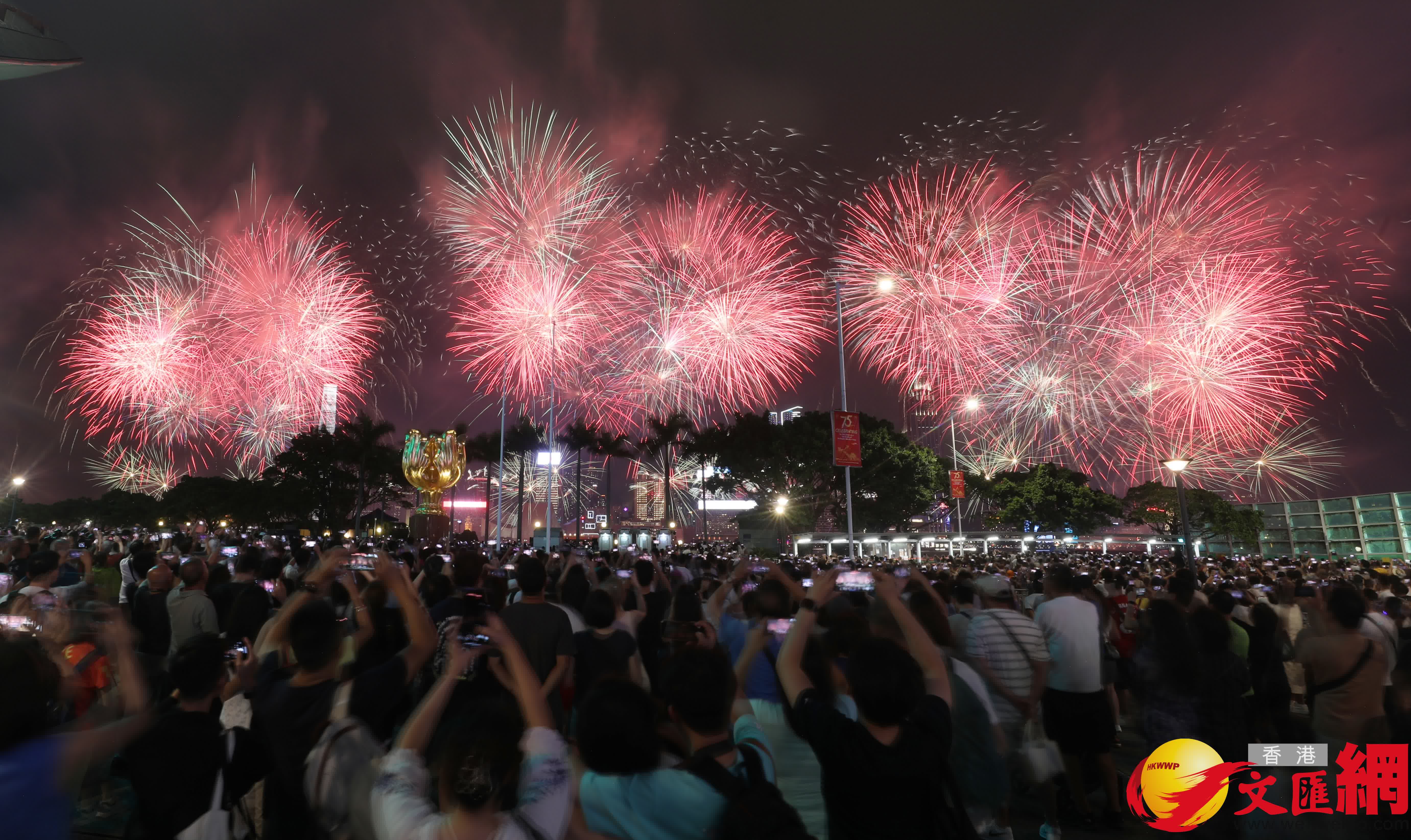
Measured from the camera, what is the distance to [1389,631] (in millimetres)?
7398

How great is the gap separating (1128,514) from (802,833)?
81.8 metres

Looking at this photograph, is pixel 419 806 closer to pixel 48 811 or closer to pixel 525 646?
pixel 48 811

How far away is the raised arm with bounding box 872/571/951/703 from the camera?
3229mm

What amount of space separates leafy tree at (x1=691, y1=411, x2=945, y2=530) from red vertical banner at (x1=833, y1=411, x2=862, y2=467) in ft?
82.6

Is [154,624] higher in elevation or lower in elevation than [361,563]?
lower

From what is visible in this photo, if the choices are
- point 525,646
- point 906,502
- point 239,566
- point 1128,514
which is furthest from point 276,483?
point 1128,514

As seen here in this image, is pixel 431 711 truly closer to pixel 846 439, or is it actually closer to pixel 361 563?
pixel 361 563

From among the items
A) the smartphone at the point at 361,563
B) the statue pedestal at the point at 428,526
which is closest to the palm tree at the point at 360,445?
the statue pedestal at the point at 428,526

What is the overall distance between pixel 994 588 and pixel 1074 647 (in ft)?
2.78

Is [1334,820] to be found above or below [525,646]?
below

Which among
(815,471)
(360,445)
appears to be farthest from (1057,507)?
(360,445)

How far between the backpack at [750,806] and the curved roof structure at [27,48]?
87.5ft

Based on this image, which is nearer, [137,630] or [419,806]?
[419,806]

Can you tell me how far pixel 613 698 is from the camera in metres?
2.24
